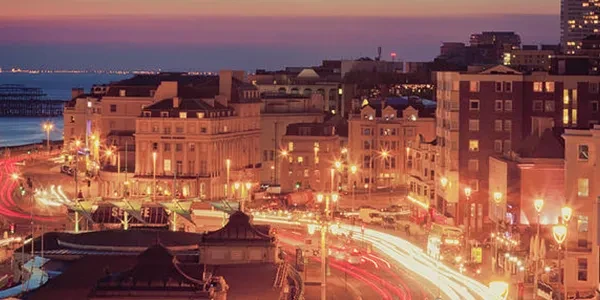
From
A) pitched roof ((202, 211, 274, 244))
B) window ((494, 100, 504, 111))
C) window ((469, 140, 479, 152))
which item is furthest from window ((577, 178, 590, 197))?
window ((469, 140, 479, 152))

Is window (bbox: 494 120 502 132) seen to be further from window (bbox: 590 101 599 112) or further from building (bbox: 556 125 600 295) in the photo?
building (bbox: 556 125 600 295)

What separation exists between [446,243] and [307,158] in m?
40.7

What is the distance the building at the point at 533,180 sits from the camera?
7581cm

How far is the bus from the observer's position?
241 ft

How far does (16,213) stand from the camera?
95312 millimetres

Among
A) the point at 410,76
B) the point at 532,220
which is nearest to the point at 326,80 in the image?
the point at 410,76

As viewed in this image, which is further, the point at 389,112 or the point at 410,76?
the point at 410,76

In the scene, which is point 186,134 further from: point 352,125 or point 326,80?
point 326,80

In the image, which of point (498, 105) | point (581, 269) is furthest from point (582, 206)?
point (498, 105)

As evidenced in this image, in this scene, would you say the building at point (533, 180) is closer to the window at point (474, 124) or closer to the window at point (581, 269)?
the window at point (474, 124)

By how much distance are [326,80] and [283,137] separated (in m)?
53.2

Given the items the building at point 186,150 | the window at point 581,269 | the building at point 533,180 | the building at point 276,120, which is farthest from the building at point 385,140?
the window at point 581,269

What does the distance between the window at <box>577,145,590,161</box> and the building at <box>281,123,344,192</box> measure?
47.4m

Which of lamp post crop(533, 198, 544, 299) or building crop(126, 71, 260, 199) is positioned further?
building crop(126, 71, 260, 199)
